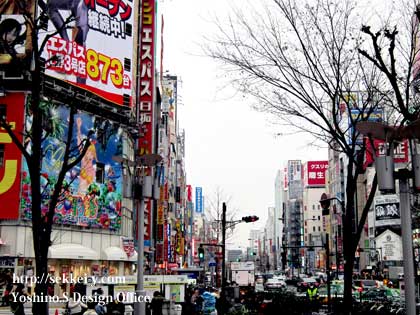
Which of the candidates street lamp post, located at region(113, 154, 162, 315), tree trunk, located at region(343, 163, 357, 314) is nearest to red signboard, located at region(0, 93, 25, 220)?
street lamp post, located at region(113, 154, 162, 315)

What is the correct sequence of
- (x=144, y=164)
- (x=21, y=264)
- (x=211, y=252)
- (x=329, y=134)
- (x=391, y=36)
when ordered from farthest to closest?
(x=211, y=252)
(x=21, y=264)
(x=329, y=134)
(x=144, y=164)
(x=391, y=36)

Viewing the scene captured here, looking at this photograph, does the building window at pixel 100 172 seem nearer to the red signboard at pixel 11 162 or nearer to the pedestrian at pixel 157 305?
the red signboard at pixel 11 162

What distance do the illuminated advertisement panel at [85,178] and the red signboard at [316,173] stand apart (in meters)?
113

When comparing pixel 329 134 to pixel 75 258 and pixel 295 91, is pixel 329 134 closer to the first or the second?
pixel 295 91

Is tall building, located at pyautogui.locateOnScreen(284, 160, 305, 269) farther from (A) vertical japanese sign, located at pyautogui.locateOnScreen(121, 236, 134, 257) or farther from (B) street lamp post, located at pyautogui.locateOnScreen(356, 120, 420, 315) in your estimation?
(B) street lamp post, located at pyautogui.locateOnScreen(356, 120, 420, 315)

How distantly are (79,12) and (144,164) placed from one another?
88.8 ft

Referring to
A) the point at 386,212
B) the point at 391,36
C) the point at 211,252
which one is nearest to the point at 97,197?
the point at 386,212

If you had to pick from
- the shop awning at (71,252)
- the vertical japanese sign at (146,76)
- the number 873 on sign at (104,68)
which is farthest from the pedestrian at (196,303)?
the vertical japanese sign at (146,76)

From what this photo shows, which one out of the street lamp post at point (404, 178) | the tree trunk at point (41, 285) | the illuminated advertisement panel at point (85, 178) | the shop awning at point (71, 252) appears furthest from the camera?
the illuminated advertisement panel at point (85, 178)

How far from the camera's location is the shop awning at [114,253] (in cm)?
4112

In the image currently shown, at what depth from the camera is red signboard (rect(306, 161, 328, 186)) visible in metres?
152

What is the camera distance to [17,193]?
34.1m

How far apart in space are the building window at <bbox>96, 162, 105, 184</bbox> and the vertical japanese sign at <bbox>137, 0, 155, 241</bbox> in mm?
6423

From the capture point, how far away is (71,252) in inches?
1448
